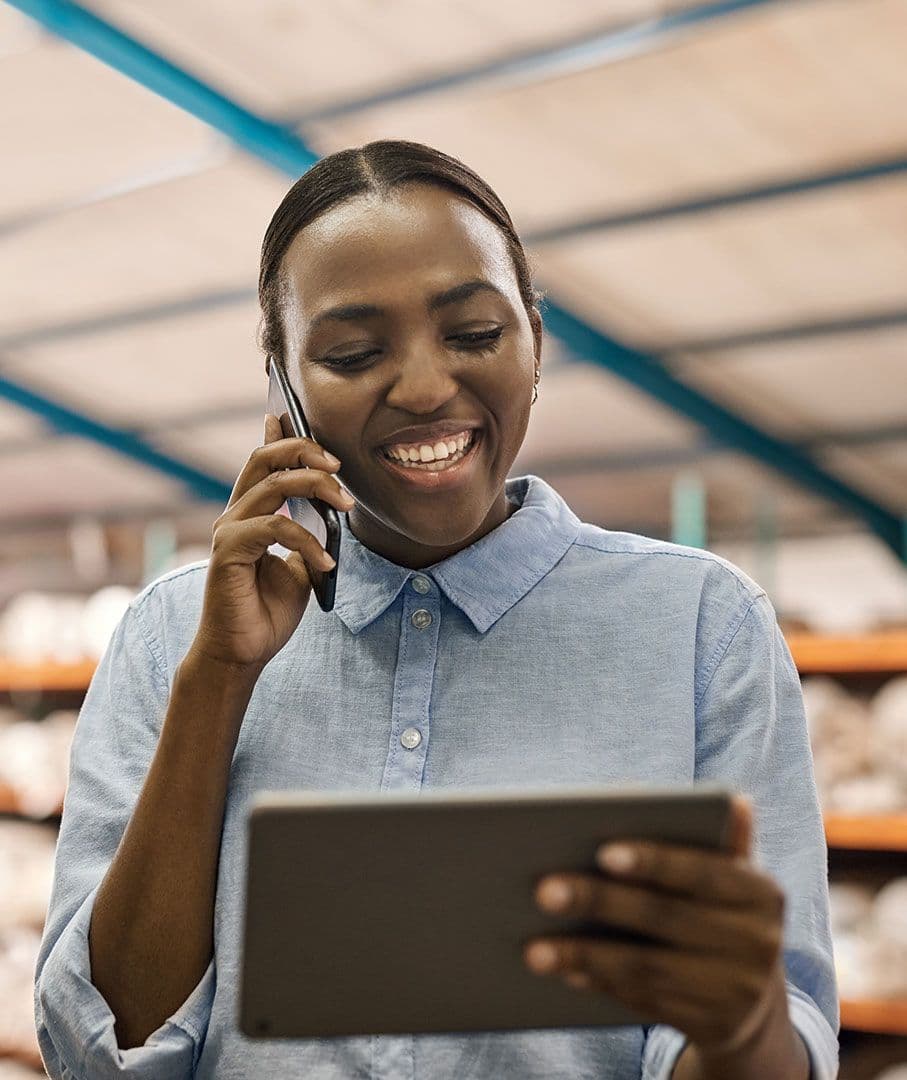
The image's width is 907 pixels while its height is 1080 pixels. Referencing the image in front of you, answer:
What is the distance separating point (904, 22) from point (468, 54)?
5.73 feet

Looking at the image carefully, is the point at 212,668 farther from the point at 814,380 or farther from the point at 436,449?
the point at 814,380

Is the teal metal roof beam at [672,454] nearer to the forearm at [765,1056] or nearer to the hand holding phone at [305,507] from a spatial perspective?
the hand holding phone at [305,507]

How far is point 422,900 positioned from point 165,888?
1.28 ft

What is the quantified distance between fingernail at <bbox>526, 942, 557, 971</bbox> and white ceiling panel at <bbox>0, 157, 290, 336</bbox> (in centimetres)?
641

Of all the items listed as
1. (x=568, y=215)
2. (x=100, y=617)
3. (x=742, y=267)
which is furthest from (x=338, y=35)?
(x=100, y=617)

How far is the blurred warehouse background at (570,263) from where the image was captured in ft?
15.7

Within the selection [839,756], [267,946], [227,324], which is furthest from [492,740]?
[227,324]

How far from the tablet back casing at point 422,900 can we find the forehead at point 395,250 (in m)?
0.61

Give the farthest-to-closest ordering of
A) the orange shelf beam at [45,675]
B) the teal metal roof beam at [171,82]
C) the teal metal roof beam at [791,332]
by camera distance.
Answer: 1. the teal metal roof beam at [791,332]
2. the teal metal roof beam at [171,82]
3. the orange shelf beam at [45,675]

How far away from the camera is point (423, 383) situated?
147 centimetres

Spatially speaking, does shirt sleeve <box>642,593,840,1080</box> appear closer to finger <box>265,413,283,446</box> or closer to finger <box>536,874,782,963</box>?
finger <box>536,874,782,963</box>

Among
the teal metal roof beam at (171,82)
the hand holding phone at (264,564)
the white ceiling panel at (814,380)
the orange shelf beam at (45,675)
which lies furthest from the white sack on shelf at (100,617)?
the white ceiling panel at (814,380)

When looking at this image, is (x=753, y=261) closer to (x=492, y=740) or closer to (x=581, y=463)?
(x=581, y=463)

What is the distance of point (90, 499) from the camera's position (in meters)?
11.8
